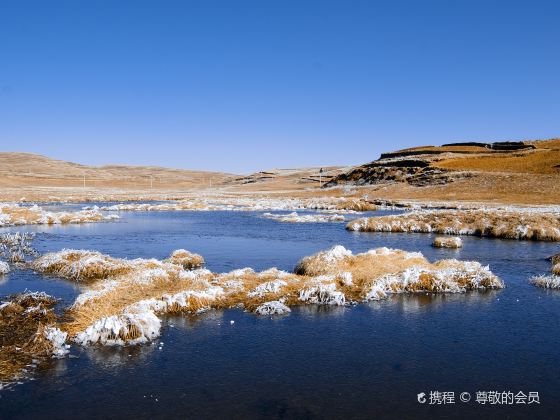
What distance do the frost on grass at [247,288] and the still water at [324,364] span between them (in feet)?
2.35

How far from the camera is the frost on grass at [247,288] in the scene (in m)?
15.2

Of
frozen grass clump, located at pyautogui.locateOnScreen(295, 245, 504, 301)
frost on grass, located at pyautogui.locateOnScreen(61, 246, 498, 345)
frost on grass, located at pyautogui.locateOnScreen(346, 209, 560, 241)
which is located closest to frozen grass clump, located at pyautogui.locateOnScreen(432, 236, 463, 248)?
frost on grass, located at pyautogui.locateOnScreen(346, 209, 560, 241)

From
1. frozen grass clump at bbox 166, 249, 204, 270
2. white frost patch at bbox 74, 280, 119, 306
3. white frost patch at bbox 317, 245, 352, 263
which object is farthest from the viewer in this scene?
frozen grass clump at bbox 166, 249, 204, 270

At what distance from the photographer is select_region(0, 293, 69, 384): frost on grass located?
41.3 feet

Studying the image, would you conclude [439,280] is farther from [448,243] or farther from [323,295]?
[448,243]

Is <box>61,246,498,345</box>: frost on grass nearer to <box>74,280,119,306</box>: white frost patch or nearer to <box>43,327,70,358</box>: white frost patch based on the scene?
<box>74,280,119,306</box>: white frost patch

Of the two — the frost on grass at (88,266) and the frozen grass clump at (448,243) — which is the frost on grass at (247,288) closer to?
the frost on grass at (88,266)

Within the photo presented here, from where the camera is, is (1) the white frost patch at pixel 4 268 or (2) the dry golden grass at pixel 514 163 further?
(2) the dry golden grass at pixel 514 163

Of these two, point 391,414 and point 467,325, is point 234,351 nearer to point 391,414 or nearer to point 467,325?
point 391,414

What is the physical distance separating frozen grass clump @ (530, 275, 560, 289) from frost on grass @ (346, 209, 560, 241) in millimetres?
17710

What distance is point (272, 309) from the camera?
17672 millimetres

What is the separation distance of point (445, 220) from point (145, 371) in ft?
129

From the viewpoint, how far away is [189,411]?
10.6 m

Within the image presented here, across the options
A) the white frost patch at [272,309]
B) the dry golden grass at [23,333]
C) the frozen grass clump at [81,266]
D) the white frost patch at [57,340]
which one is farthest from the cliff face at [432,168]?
the white frost patch at [57,340]
